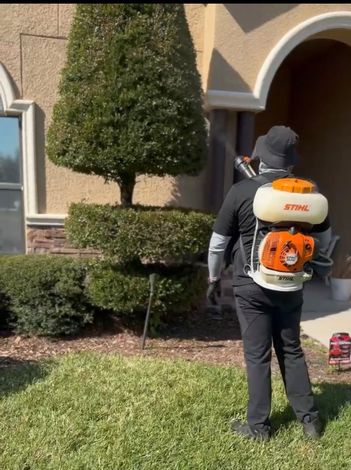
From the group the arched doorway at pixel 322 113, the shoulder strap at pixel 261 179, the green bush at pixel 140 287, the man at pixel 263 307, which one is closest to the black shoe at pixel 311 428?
the man at pixel 263 307

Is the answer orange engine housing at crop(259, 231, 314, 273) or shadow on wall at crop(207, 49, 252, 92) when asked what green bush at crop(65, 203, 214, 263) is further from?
shadow on wall at crop(207, 49, 252, 92)

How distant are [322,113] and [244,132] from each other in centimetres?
307

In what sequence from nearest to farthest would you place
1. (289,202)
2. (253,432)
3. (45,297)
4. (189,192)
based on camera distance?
(289,202)
(253,432)
(45,297)
(189,192)

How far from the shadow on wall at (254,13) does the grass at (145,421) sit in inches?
162

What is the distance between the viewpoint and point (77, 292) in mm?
4551

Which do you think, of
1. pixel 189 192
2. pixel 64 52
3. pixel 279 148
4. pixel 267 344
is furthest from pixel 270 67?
pixel 267 344

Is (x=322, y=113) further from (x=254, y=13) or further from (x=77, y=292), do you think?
(x=77, y=292)

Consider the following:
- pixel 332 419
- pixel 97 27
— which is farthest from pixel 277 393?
pixel 97 27

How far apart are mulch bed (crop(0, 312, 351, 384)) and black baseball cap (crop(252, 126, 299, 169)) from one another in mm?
2068

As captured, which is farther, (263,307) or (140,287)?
(140,287)

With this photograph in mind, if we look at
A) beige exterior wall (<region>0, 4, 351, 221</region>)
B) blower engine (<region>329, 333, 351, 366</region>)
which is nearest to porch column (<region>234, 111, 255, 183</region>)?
beige exterior wall (<region>0, 4, 351, 221</region>)

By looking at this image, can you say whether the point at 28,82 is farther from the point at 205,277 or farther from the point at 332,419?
the point at 332,419

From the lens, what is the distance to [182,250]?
167 inches

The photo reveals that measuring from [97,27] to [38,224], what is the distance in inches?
99.6
